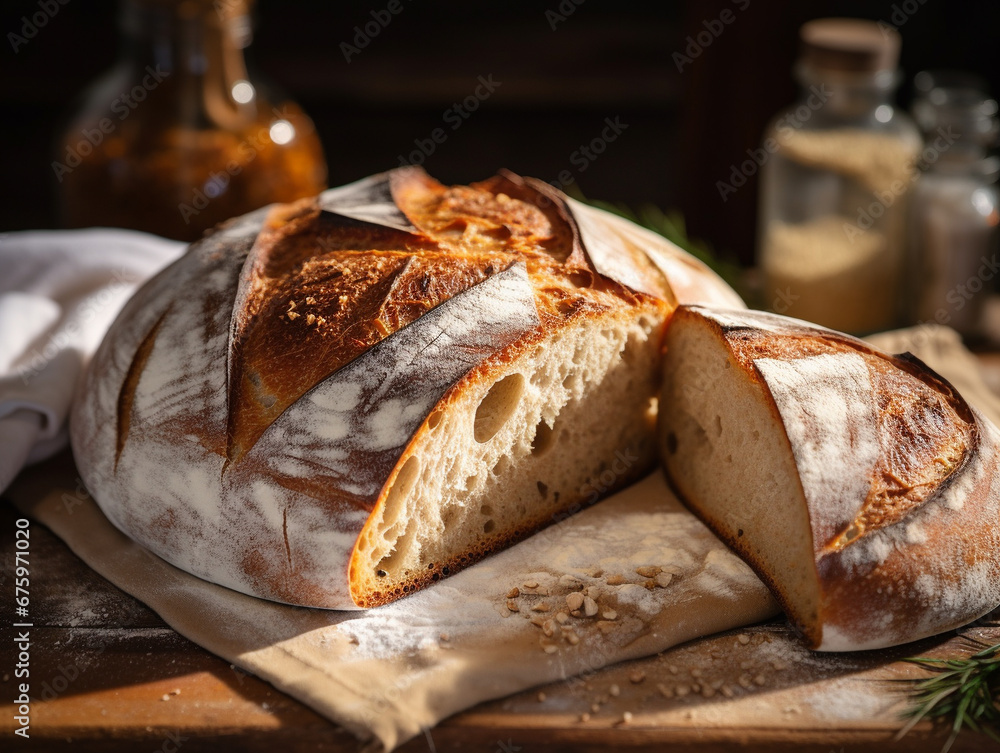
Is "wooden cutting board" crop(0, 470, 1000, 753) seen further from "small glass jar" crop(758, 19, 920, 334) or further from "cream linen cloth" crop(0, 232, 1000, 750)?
"small glass jar" crop(758, 19, 920, 334)

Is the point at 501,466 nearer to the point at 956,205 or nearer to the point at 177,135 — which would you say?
the point at 177,135

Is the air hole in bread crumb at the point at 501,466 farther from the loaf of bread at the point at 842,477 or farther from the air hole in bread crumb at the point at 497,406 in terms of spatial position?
the loaf of bread at the point at 842,477

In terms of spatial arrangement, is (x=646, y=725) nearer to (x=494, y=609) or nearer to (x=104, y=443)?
(x=494, y=609)

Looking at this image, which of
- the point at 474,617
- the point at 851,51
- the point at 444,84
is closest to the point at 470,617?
the point at 474,617

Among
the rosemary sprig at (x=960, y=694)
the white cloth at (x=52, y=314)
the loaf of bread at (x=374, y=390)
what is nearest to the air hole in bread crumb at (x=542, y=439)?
the loaf of bread at (x=374, y=390)

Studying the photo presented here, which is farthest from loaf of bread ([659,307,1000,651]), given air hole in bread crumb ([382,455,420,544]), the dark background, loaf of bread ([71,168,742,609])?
the dark background

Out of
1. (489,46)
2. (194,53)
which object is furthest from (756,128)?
(194,53)
